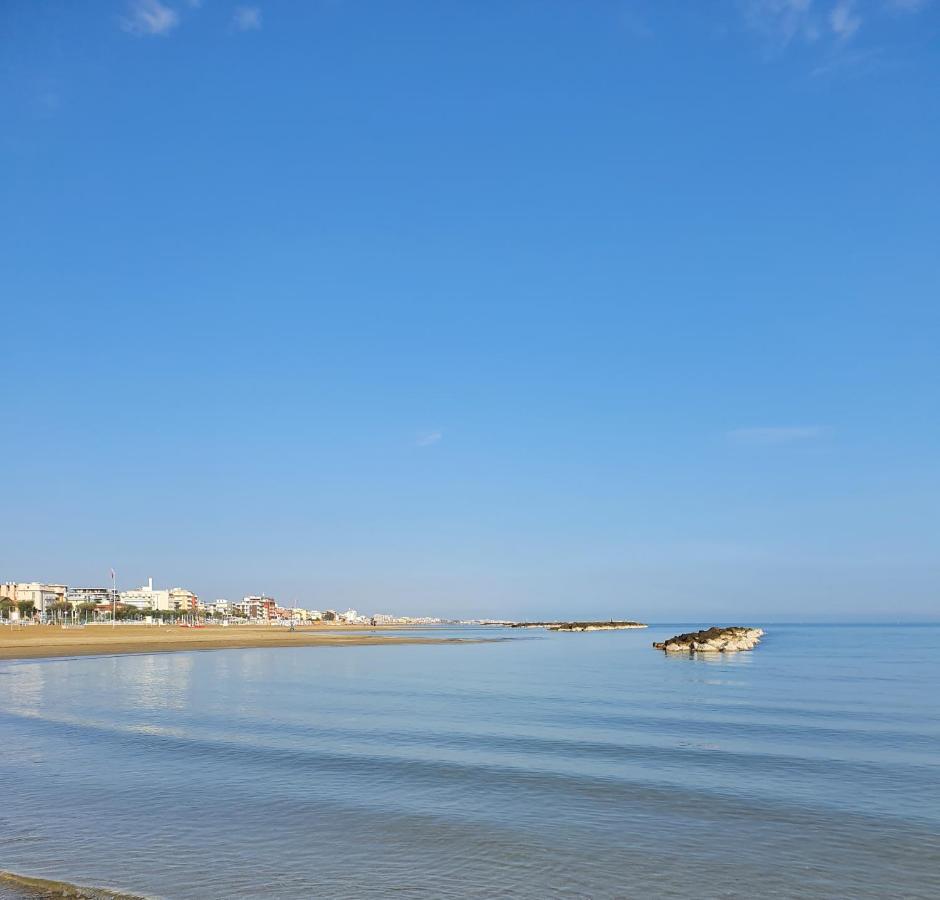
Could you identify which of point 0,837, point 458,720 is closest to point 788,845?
point 0,837

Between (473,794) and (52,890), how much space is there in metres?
8.55

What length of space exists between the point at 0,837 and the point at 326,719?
15534mm

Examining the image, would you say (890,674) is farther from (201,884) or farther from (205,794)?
(201,884)

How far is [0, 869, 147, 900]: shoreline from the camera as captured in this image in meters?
10.1

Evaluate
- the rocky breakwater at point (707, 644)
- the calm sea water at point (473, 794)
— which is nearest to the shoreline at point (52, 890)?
the calm sea water at point (473, 794)

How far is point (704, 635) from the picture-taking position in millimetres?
87438

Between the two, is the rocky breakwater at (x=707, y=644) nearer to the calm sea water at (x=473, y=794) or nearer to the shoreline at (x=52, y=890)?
the calm sea water at (x=473, y=794)

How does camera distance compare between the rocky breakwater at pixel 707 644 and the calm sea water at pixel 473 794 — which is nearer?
the calm sea water at pixel 473 794

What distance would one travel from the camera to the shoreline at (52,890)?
10.1 meters

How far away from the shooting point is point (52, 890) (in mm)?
10273

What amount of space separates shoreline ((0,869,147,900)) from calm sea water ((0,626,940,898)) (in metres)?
0.35

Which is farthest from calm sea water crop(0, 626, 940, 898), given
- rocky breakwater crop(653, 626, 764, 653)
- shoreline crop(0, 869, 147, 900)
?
rocky breakwater crop(653, 626, 764, 653)

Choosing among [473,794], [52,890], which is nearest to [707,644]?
[473,794]

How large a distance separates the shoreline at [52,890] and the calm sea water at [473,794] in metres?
0.35
